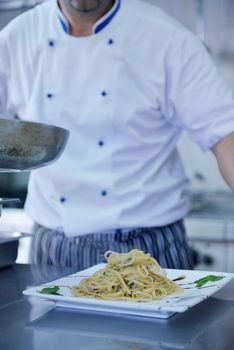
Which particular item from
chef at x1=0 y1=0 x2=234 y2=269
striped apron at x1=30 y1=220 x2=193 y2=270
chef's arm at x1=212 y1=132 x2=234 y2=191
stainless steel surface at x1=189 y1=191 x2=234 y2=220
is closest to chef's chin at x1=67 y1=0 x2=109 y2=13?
chef at x1=0 y1=0 x2=234 y2=269

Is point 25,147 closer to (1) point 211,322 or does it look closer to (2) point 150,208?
(1) point 211,322

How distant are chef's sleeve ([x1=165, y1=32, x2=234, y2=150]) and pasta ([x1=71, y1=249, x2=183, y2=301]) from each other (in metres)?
0.58

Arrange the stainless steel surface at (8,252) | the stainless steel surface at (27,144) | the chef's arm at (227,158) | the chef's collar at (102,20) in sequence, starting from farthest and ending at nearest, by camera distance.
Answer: the chef's collar at (102,20) → the chef's arm at (227,158) → the stainless steel surface at (8,252) → the stainless steel surface at (27,144)

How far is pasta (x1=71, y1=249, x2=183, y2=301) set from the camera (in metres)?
1.09

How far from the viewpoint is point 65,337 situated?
3.14 ft

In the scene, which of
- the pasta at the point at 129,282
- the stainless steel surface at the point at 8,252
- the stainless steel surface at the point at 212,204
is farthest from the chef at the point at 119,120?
the stainless steel surface at the point at 212,204

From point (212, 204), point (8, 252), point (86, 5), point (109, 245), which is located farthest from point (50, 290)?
point (212, 204)

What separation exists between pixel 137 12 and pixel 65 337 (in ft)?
3.50

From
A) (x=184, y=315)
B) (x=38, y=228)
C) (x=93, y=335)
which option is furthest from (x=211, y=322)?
(x=38, y=228)

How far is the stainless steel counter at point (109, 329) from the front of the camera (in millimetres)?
920

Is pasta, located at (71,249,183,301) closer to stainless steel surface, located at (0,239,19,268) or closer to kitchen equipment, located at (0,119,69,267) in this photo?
kitchen equipment, located at (0,119,69,267)

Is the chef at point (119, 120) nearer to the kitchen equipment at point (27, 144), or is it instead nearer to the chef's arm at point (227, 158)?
the chef's arm at point (227, 158)

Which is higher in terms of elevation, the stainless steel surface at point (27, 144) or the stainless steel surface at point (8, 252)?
the stainless steel surface at point (27, 144)

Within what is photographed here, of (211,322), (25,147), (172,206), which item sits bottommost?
(211,322)
